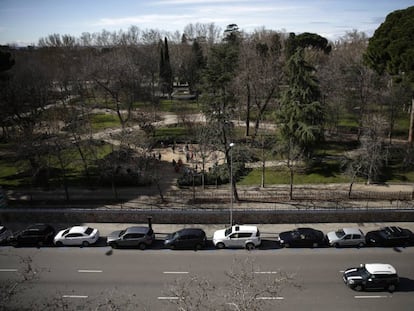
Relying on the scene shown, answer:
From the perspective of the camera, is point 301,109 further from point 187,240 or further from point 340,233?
point 187,240

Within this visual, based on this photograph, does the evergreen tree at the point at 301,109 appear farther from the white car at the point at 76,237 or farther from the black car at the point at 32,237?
the black car at the point at 32,237

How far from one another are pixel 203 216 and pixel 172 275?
24.7 feet

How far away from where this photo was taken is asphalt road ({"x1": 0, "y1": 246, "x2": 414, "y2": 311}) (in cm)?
1992

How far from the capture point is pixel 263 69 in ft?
167

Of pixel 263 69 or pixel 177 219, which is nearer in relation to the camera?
pixel 177 219

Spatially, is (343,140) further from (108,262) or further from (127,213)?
(108,262)

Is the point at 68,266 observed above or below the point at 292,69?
below

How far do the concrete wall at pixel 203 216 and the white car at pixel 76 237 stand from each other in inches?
129

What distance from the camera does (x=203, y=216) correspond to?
97.0ft

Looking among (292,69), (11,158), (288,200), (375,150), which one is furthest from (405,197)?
(11,158)

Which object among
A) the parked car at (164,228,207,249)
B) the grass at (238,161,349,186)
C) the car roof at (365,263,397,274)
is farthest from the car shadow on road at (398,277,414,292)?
the grass at (238,161,349,186)

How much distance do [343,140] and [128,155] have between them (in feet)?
91.1

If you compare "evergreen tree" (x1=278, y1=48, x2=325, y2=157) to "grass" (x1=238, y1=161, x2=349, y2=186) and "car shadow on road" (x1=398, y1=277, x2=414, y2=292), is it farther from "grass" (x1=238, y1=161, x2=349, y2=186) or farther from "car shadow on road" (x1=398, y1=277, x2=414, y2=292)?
"car shadow on road" (x1=398, y1=277, x2=414, y2=292)

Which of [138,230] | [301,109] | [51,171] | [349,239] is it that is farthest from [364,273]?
[51,171]
